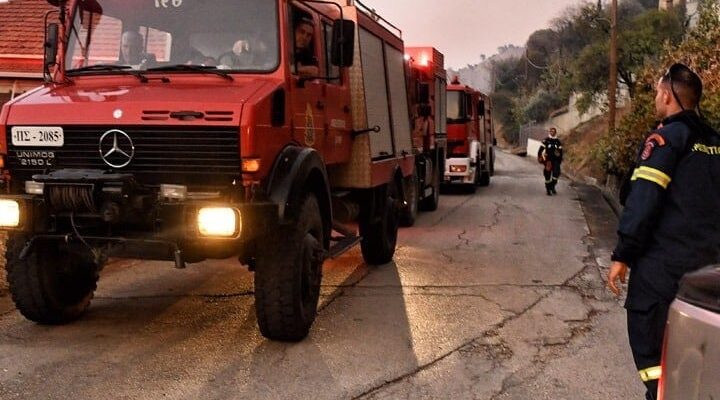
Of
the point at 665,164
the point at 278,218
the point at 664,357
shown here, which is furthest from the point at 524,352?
the point at 664,357

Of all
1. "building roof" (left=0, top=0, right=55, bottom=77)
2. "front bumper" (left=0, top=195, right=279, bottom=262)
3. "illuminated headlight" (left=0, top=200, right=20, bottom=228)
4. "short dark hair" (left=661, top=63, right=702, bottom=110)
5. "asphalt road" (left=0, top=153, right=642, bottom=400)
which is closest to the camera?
"short dark hair" (left=661, top=63, right=702, bottom=110)

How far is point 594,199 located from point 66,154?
14810 millimetres

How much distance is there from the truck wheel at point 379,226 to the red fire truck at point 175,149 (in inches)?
65.4

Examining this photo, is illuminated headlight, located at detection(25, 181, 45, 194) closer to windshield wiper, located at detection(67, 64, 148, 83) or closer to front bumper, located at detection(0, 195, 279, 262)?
front bumper, located at detection(0, 195, 279, 262)

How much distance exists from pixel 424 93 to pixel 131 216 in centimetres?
855

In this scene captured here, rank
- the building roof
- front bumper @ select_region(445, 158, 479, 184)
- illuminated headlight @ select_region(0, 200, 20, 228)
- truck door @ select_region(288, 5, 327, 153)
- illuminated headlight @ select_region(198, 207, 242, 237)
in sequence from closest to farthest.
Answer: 1. illuminated headlight @ select_region(198, 207, 242, 237)
2. illuminated headlight @ select_region(0, 200, 20, 228)
3. truck door @ select_region(288, 5, 327, 153)
4. the building roof
5. front bumper @ select_region(445, 158, 479, 184)

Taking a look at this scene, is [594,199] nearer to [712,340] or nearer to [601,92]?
[712,340]

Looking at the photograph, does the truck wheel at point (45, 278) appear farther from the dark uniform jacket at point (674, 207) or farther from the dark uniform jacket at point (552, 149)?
the dark uniform jacket at point (552, 149)

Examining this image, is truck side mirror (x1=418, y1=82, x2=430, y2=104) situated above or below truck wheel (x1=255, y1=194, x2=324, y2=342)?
above

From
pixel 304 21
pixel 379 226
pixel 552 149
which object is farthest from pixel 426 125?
pixel 304 21

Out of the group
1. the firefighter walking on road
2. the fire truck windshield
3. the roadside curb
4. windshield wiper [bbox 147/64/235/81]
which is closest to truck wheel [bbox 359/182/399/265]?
Result: the fire truck windshield

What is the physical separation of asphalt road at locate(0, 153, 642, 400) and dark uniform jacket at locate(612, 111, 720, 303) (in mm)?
1470

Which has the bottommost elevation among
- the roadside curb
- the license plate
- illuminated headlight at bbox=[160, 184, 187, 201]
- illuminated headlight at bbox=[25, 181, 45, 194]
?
the roadside curb

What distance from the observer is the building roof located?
576 inches
